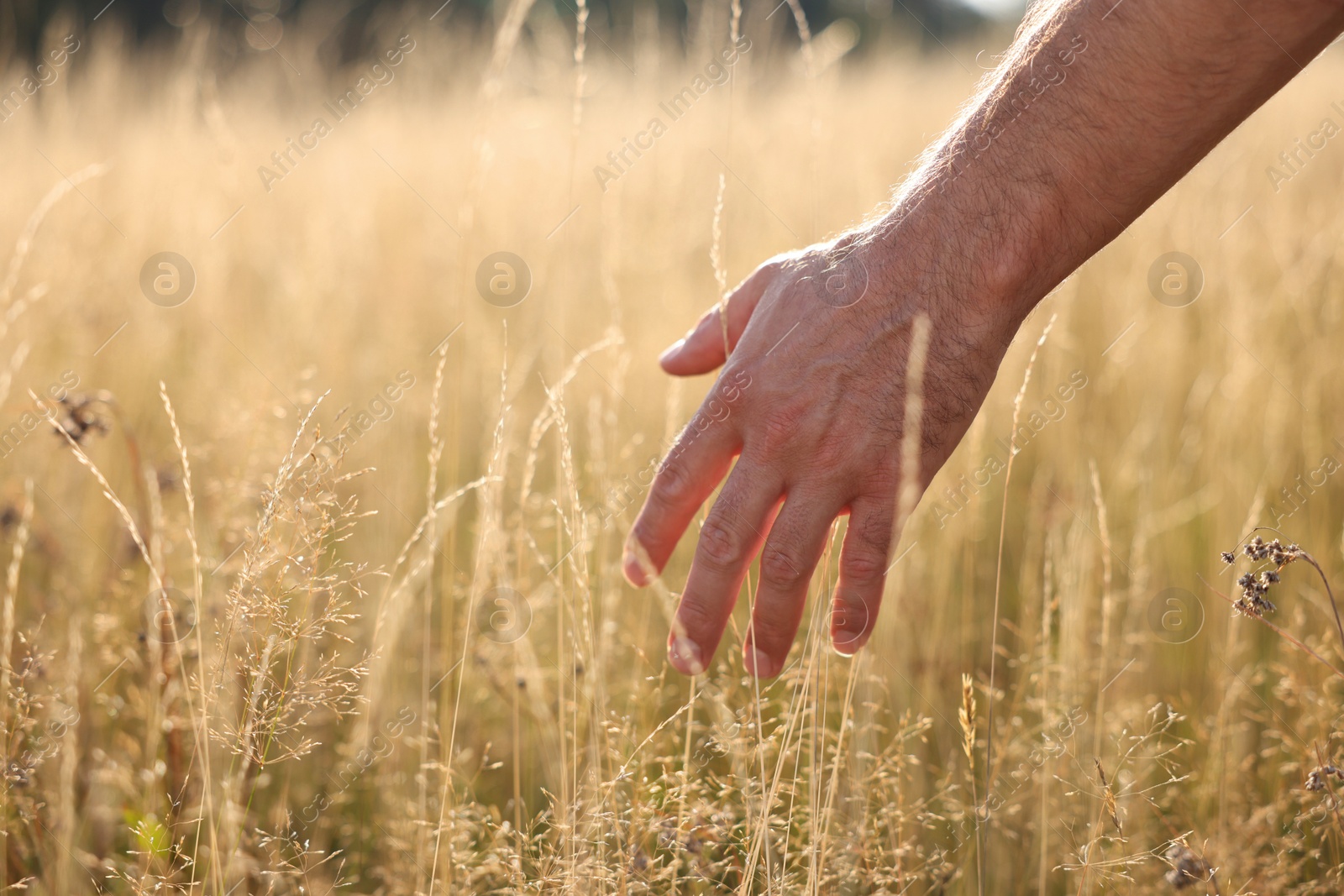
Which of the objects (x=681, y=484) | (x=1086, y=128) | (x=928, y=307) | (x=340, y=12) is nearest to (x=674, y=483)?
(x=681, y=484)

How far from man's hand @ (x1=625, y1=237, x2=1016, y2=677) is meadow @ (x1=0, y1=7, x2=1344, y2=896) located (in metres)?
0.06

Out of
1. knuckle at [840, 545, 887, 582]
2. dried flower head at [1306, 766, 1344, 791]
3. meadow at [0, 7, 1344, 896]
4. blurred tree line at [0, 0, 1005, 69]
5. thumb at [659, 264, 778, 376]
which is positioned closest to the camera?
dried flower head at [1306, 766, 1344, 791]

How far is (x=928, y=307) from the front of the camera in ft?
3.52

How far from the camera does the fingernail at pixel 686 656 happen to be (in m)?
1.07

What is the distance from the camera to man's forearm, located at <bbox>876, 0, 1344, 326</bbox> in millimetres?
992

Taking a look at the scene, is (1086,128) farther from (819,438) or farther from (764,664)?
(764,664)

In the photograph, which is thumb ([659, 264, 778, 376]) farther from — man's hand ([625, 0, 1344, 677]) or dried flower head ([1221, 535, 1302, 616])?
dried flower head ([1221, 535, 1302, 616])

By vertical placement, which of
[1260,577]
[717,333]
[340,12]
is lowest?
[1260,577]

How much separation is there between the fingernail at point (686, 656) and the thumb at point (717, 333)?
0.43 meters

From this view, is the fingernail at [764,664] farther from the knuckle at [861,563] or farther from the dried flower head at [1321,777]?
the dried flower head at [1321,777]

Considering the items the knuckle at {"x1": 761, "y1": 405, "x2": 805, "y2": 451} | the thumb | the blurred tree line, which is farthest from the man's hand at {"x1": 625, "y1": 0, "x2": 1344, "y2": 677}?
the blurred tree line

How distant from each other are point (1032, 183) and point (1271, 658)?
1.46 metres

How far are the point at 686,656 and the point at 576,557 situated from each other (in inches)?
8.6

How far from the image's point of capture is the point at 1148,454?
8.48 feet
